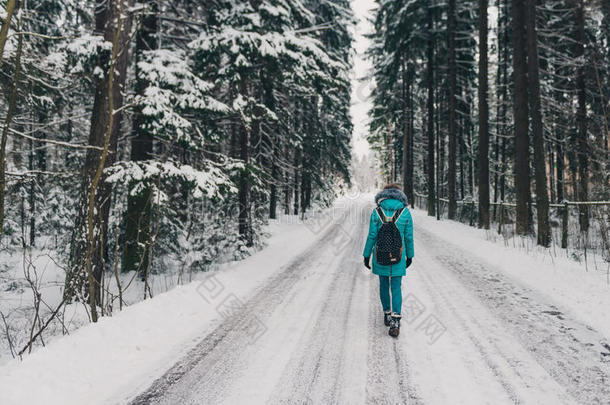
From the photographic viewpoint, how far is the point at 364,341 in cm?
417

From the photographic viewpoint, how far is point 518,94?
37.6 feet

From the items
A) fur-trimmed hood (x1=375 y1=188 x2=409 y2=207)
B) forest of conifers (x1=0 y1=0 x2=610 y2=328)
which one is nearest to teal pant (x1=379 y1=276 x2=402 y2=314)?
fur-trimmed hood (x1=375 y1=188 x2=409 y2=207)

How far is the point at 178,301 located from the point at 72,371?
2220 mm

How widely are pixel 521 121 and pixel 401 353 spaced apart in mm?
10661

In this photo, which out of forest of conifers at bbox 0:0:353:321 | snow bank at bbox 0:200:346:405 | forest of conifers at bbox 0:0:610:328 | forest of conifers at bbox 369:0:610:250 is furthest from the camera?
forest of conifers at bbox 369:0:610:250

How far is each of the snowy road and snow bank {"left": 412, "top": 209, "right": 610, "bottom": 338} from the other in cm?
25

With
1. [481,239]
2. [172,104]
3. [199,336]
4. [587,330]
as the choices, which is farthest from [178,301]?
[481,239]

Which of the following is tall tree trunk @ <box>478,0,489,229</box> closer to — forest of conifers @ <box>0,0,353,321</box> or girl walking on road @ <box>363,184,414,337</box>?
forest of conifers @ <box>0,0,353,321</box>

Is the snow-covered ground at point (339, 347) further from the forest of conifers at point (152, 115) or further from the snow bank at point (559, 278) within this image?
the forest of conifers at point (152, 115)

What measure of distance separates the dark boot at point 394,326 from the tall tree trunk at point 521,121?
958 cm

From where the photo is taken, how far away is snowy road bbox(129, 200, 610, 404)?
306cm

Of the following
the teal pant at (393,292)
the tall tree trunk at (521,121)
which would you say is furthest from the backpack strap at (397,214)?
the tall tree trunk at (521,121)

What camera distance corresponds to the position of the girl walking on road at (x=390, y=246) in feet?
14.9

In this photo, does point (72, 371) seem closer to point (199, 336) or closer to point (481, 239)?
point (199, 336)
